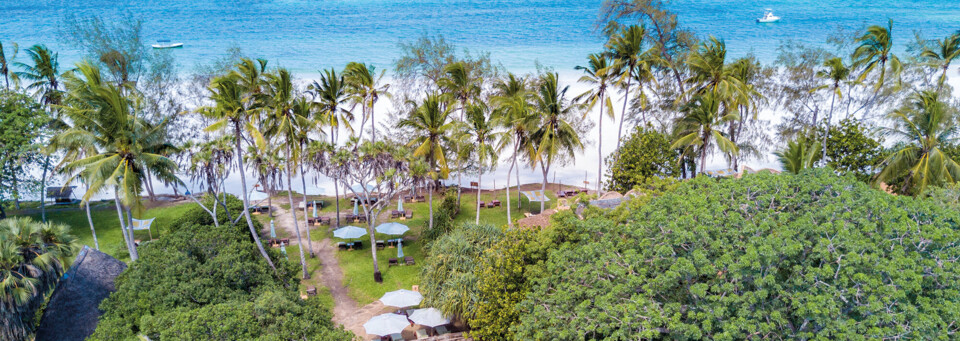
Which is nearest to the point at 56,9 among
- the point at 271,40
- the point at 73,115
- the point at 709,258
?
the point at 271,40

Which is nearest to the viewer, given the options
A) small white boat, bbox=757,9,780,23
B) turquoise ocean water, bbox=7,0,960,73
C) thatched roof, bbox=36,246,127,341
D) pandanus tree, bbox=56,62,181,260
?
thatched roof, bbox=36,246,127,341

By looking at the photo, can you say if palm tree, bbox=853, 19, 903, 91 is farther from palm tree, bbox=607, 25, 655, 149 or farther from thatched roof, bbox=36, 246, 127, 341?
thatched roof, bbox=36, 246, 127, 341

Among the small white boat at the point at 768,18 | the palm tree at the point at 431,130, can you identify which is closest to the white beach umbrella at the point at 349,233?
the palm tree at the point at 431,130

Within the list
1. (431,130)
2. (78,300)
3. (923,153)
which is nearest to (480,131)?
(431,130)

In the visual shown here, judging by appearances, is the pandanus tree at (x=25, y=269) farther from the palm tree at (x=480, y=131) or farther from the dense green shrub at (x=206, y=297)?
the palm tree at (x=480, y=131)

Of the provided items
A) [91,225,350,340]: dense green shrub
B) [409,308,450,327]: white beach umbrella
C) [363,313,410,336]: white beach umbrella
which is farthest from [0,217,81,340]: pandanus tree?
[409,308,450,327]: white beach umbrella

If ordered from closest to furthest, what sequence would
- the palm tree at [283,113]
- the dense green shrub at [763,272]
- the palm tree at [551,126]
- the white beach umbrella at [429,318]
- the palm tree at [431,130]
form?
the dense green shrub at [763,272], the white beach umbrella at [429,318], the palm tree at [283,113], the palm tree at [431,130], the palm tree at [551,126]
